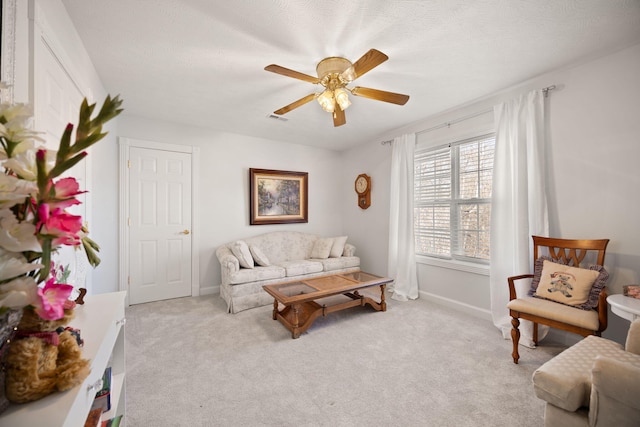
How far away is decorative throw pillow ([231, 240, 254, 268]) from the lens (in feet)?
11.7

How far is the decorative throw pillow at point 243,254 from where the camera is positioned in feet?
11.7

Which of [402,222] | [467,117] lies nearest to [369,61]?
[467,117]

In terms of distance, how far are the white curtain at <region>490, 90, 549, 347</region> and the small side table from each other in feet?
2.65

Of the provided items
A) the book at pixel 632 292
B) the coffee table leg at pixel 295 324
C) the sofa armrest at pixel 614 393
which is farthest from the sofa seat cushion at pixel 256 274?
the book at pixel 632 292

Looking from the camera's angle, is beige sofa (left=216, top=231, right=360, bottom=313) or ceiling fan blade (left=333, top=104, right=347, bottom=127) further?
beige sofa (left=216, top=231, right=360, bottom=313)

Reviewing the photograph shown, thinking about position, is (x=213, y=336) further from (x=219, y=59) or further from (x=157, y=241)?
(x=219, y=59)

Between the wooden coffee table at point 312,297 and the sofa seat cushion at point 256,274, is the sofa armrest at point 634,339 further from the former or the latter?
the sofa seat cushion at point 256,274

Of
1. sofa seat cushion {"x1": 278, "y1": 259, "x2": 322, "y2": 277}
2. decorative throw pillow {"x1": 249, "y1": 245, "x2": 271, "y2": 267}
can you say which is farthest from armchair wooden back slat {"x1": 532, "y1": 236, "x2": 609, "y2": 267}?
decorative throw pillow {"x1": 249, "y1": 245, "x2": 271, "y2": 267}

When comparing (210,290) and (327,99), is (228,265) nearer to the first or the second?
(210,290)

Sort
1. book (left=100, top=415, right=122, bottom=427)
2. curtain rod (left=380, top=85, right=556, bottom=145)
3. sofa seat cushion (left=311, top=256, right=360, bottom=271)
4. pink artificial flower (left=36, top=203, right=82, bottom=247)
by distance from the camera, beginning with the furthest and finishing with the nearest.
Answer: sofa seat cushion (left=311, top=256, right=360, bottom=271), curtain rod (left=380, top=85, right=556, bottom=145), book (left=100, top=415, right=122, bottom=427), pink artificial flower (left=36, top=203, right=82, bottom=247)

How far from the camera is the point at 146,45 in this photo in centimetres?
204

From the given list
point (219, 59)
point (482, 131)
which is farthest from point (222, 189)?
point (482, 131)

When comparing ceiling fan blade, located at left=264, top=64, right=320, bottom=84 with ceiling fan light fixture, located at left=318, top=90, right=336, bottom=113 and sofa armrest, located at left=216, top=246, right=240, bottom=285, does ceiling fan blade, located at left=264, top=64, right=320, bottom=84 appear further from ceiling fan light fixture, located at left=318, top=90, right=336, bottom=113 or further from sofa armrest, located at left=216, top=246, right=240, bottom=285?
sofa armrest, located at left=216, top=246, right=240, bottom=285

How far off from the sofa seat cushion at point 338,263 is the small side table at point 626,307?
297cm
